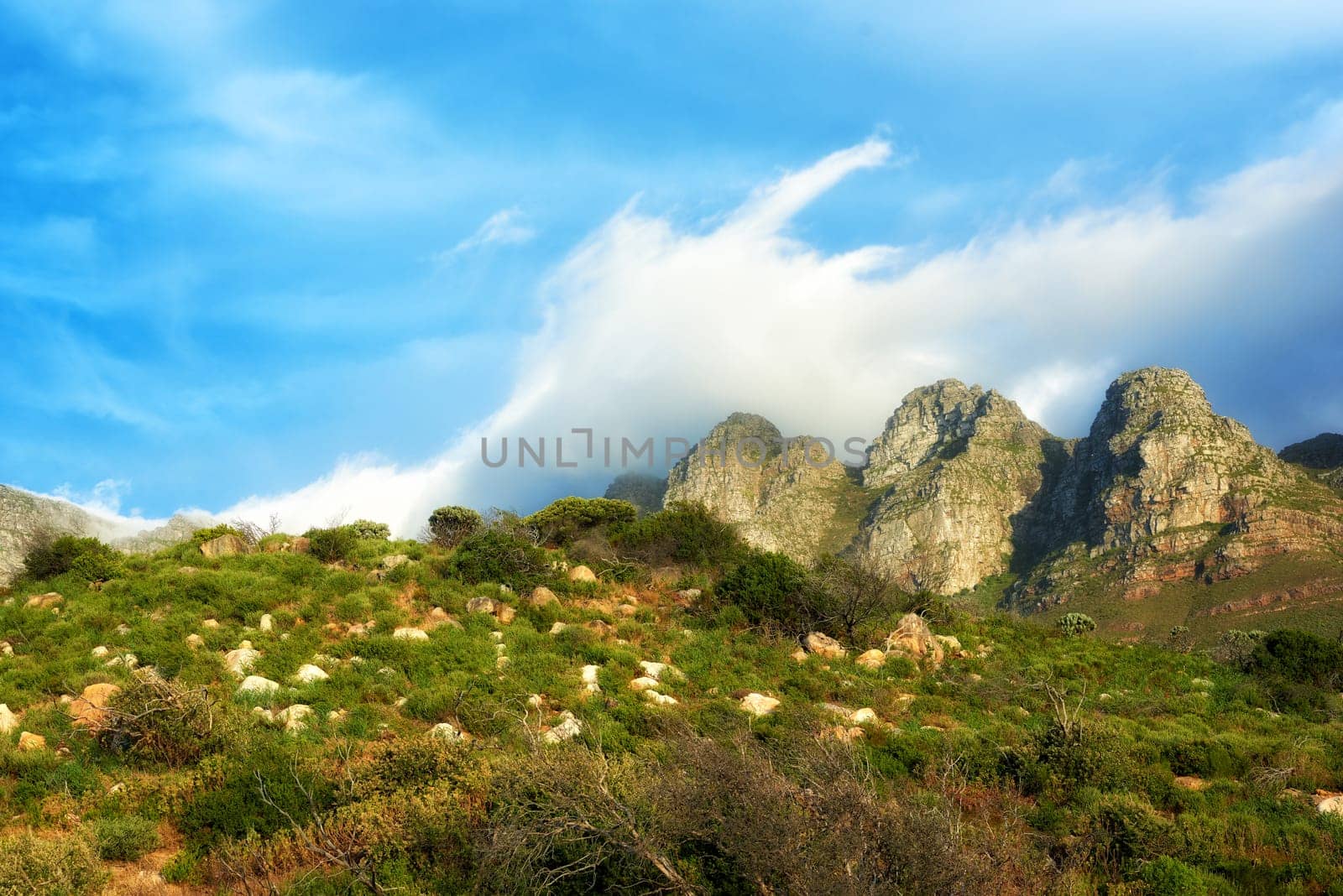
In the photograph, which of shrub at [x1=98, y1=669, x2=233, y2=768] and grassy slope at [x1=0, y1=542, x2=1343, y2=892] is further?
shrub at [x1=98, y1=669, x2=233, y2=768]

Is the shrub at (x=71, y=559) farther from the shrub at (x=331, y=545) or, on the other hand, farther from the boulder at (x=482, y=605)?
the boulder at (x=482, y=605)

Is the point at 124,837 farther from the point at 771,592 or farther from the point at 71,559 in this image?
the point at 71,559

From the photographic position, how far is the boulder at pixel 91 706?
404 inches

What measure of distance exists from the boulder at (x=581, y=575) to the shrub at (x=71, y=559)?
1112 cm

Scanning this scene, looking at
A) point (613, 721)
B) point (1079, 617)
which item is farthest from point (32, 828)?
point (1079, 617)

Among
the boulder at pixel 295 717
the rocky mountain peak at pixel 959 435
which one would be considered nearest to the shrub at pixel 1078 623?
the boulder at pixel 295 717

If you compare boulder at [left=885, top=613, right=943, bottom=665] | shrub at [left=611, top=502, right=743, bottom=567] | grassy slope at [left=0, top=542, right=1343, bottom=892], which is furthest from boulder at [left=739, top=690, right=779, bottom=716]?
shrub at [left=611, top=502, right=743, bottom=567]

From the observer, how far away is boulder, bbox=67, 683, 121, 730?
404 inches

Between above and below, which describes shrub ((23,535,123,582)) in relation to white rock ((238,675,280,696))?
above

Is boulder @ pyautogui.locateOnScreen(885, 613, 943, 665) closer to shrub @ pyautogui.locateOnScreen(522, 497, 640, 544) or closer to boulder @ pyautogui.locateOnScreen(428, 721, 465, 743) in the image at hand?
boulder @ pyautogui.locateOnScreen(428, 721, 465, 743)

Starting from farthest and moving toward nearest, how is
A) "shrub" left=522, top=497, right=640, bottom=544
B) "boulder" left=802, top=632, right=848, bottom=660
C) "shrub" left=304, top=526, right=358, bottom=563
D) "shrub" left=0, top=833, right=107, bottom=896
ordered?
"shrub" left=522, top=497, right=640, bottom=544 → "shrub" left=304, top=526, right=358, bottom=563 → "boulder" left=802, top=632, right=848, bottom=660 → "shrub" left=0, top=833, right=107, bottom=896

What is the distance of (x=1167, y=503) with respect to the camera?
130m

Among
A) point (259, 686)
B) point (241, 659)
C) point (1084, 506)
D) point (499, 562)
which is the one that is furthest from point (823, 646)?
point (1084, 506)

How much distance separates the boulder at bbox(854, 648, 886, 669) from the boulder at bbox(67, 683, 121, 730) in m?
13.1
